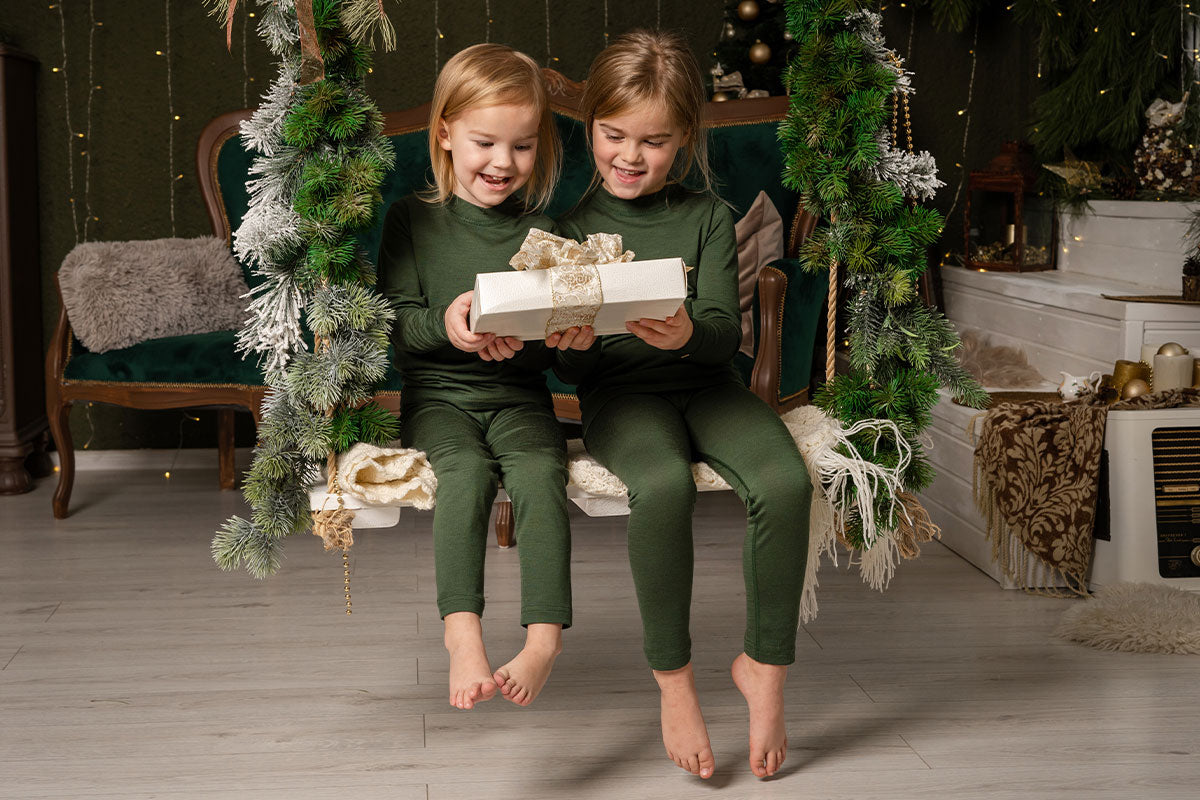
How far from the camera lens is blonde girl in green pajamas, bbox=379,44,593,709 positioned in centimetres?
163

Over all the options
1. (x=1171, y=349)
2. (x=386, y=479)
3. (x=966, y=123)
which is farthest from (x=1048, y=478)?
(x=966, y=123)

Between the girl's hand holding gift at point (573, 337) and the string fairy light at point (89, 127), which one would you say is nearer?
the girl's hand holding gift at point (573, 337)

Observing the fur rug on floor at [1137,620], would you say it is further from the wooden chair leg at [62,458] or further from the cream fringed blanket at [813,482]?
the wooden chair leg at [62,458]

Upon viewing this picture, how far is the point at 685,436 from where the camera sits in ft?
5.91

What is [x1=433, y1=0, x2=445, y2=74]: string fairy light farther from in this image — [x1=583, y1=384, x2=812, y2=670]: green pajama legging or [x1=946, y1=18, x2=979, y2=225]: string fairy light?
[x1=583, y1=384, x2=812, y2=670]: green pajama legging

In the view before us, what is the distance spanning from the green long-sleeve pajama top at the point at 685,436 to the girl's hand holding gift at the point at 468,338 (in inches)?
8.4

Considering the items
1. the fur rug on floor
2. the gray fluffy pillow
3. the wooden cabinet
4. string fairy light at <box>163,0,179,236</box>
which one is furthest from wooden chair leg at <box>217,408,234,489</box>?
the fur rug on floor

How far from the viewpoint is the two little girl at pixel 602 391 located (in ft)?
5.41

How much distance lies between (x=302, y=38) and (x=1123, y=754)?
5.41 ft

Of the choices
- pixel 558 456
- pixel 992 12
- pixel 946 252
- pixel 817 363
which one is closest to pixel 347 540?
pixel 558 456

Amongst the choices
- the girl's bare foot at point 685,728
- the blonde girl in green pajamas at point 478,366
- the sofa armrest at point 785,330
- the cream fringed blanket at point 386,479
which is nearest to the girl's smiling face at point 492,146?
the blonde girl in green pajamas at point 478,366

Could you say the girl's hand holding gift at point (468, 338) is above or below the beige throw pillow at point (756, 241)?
below

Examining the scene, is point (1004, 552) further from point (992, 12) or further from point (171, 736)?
point (992, 12)

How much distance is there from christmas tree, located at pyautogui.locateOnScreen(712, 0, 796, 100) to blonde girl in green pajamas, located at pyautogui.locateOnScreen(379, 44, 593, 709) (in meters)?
1.76
